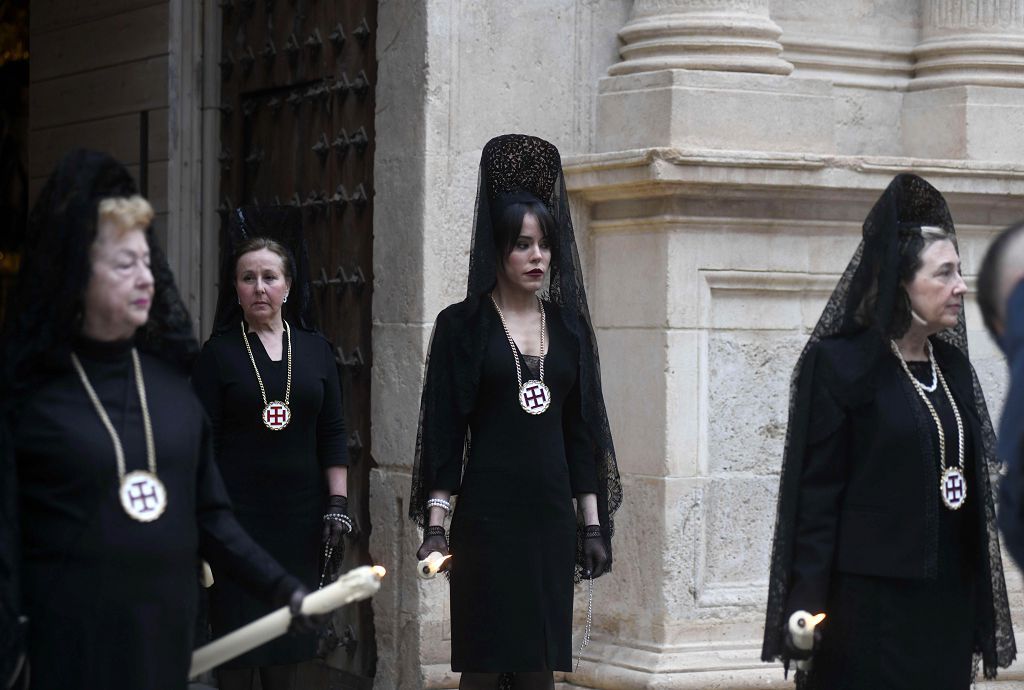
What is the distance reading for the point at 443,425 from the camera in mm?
6020

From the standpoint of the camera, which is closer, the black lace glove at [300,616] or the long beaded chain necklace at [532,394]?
the black lace glove at [300,616]

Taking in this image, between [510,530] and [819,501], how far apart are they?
119cm

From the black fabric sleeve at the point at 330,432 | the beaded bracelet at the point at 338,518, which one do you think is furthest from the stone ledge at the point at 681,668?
the black fabric sleeve at the point at 330,432

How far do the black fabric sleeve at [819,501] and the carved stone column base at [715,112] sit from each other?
237 centimetres

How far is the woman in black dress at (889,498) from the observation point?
16.7ft

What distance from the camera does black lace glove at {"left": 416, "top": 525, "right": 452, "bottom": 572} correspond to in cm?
593

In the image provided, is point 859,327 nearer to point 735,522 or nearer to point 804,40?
point 735,522

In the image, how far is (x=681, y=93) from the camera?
7.37m

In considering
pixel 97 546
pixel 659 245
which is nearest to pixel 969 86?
pixel 659 245

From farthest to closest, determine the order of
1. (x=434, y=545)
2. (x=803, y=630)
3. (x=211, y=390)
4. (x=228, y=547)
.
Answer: (x=211, y=390) < (x=434, y=545) < (x=803, y=630) < (x=228, y=547)

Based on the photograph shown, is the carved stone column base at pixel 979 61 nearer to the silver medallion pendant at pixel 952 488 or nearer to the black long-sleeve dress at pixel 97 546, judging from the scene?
the silver medallion pendant at pixel 952 488

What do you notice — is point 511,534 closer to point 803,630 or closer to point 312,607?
point 803,630

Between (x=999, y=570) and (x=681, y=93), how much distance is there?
2.75m

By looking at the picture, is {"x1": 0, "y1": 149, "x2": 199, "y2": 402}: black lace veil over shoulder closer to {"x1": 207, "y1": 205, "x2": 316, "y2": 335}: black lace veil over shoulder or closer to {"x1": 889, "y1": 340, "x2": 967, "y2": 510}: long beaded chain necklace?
{"x1": 889, "y1": 340, "x2": 967, "y2": 510}: long beaded chain necklace
